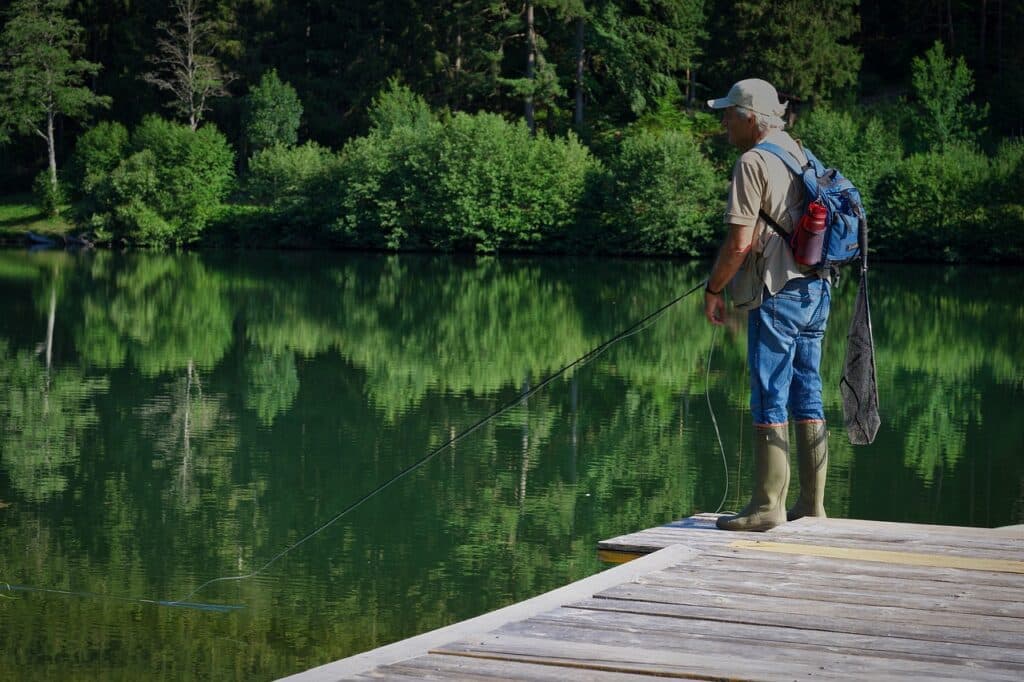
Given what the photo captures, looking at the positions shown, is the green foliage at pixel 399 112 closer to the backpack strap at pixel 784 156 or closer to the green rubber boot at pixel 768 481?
the backpack strap at pixel 784 156

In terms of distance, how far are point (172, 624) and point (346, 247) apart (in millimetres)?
41501

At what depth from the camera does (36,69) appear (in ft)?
177

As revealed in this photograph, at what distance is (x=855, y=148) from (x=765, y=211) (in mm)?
36585

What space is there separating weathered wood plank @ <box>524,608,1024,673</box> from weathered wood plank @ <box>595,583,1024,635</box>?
20cm

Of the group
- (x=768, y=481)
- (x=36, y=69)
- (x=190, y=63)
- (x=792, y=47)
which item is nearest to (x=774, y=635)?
(x=768, y=481)

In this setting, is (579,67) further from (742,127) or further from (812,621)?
(812,621)

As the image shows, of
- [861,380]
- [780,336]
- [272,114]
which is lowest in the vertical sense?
[861,380]

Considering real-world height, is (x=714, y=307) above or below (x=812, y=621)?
above

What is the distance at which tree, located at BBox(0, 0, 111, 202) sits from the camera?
2089 inches

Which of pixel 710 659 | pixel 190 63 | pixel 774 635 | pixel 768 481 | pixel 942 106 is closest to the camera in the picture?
pixel 710 659

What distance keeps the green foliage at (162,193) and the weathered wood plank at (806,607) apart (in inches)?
1762

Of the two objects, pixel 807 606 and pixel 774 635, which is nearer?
pixel 774 635

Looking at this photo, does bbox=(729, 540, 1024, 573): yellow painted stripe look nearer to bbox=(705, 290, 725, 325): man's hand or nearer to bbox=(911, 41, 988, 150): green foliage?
bbox=(705, 290, 725, 325): man's hand

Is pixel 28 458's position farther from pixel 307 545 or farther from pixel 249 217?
pixel 249 217
